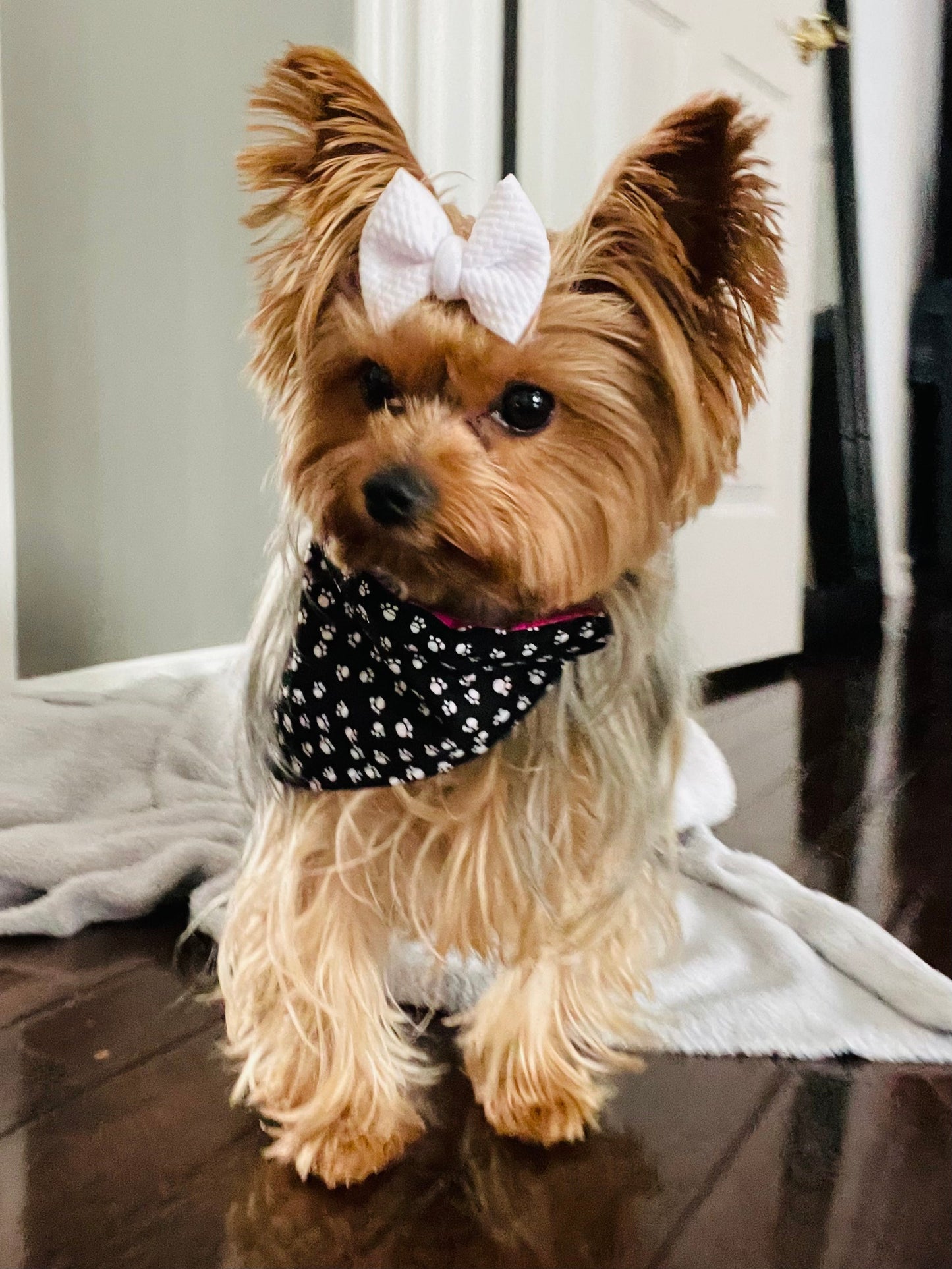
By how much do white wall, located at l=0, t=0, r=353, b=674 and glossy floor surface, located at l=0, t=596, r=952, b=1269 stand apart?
2.75ft

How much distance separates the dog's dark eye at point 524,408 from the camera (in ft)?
2.61

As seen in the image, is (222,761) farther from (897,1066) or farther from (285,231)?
(897,1066)

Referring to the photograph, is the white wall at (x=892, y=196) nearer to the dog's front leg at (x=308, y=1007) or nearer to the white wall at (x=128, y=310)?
the white wall at (x=128, y=310)

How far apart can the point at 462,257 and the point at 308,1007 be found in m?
0.63

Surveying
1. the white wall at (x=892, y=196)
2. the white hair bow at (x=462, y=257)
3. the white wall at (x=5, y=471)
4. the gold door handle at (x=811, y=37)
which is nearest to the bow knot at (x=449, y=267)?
the white hair bow at (x=462, y=257)

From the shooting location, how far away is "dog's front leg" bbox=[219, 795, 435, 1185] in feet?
2.80

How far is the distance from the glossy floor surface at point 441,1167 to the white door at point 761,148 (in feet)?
4.28

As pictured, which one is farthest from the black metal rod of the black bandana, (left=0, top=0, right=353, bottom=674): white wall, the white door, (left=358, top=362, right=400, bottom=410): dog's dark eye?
the black bandana

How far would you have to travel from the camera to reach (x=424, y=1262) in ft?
2.39

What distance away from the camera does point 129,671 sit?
1.91 meters

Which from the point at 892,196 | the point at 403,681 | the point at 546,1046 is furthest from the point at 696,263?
the point at 892,196

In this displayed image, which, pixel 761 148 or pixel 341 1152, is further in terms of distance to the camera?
pixel 761 148

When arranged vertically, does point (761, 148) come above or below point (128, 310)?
above

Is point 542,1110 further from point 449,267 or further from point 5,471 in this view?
point 5,471
